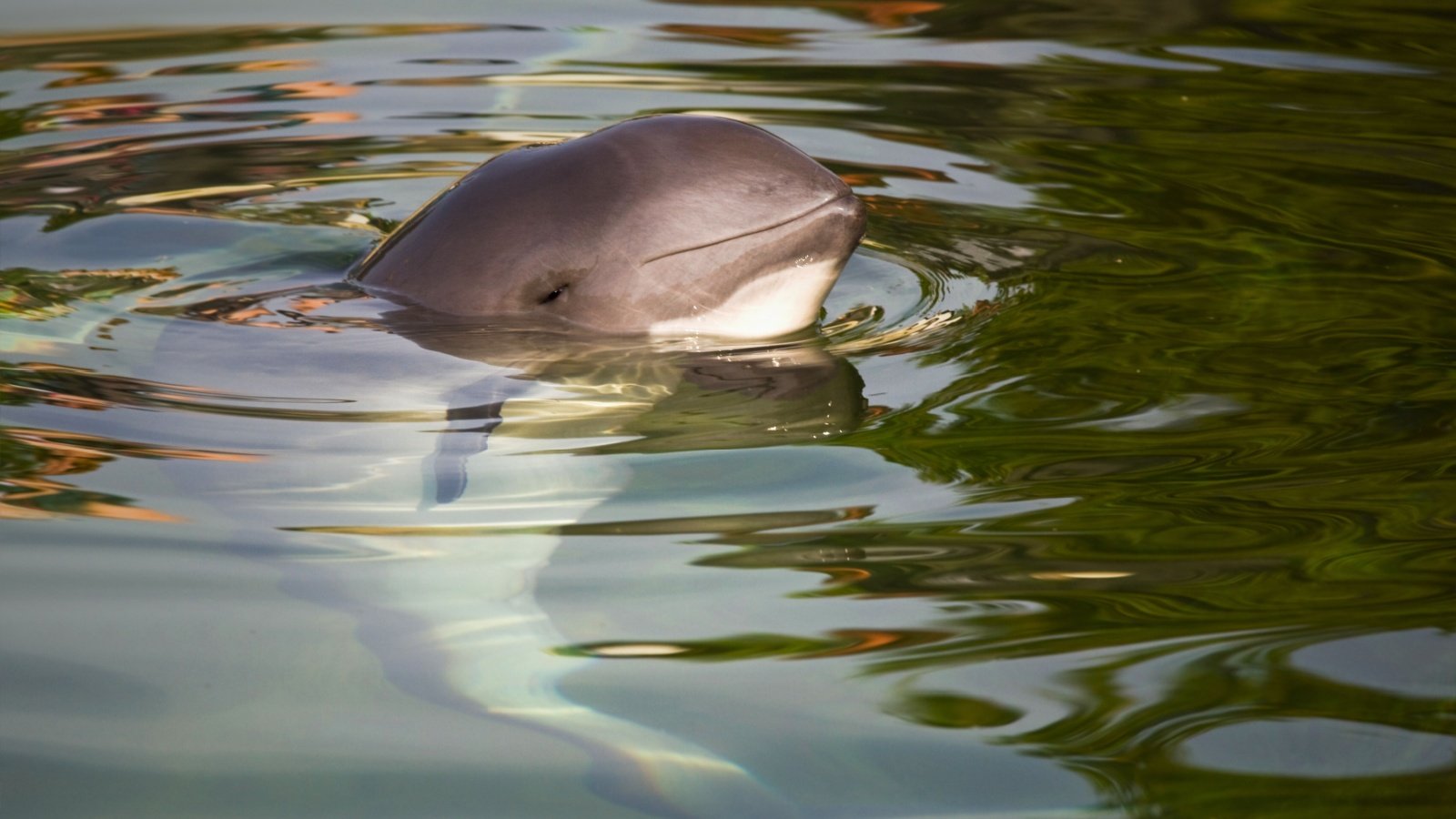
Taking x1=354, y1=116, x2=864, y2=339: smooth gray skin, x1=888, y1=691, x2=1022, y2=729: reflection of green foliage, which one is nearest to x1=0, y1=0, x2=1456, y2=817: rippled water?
x1=888, y1=691, x2=1022, y2=729: reflection of green foliage

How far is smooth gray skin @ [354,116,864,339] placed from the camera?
3.68m

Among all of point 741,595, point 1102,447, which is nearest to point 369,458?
point 741,595

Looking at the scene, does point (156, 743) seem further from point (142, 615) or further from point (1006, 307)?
point (1006, 307)

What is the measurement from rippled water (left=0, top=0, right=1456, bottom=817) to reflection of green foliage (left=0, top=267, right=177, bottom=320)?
2 centimetres

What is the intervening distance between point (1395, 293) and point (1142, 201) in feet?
3.89

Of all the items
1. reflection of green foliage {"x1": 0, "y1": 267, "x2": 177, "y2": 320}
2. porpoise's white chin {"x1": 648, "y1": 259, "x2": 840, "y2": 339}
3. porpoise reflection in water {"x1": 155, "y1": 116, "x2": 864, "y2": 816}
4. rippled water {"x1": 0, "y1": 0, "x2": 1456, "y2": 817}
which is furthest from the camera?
reflection of green foliage {"x1": 0, "y1": 267, "x2": 177, "y2": 320}

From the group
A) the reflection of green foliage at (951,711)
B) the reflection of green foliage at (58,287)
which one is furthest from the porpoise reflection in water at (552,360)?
the reflection of green foliage at (951,711)

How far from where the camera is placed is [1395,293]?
4109 mm

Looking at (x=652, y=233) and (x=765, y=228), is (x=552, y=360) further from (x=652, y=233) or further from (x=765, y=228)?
(x=765, y=228)

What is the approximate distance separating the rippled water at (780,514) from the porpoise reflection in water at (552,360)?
1 centimetres

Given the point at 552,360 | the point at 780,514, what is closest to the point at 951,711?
the point at 780,514

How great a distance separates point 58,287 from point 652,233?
1.69 m

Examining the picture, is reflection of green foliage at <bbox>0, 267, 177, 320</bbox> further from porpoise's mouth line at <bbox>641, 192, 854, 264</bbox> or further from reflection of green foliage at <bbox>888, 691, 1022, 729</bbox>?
reflection of green foliage at <bbox>888, 691, 1022, 729</bbox>

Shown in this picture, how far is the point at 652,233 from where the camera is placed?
12.1 feet
